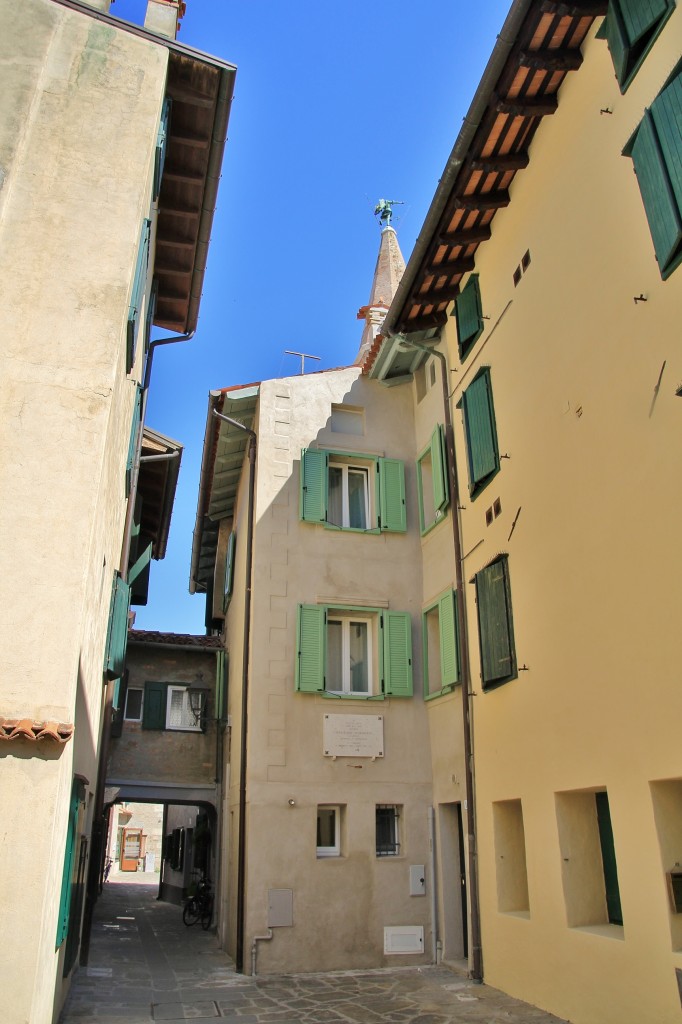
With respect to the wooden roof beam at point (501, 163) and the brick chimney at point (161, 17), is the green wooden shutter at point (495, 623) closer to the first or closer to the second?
the wooden roof beam at point (501, 163)

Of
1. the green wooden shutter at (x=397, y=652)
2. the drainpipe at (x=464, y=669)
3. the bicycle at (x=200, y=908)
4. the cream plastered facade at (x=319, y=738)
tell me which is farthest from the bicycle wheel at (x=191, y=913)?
the drainpipe at (x=464, y=669)

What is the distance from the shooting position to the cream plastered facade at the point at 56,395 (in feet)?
18.6

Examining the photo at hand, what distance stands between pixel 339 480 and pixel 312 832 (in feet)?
18.6

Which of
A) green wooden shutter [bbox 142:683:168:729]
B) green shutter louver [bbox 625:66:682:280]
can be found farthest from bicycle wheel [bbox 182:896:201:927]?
green shutter louver [bbox 625:66:682:280]

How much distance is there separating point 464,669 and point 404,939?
12.5 ft

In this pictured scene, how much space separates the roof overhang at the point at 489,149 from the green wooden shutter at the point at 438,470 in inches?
71.1

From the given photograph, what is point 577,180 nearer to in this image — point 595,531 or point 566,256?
point 566,256

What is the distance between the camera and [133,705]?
15.8m

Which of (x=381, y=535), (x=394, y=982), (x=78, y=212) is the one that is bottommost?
(x=394, y=982)

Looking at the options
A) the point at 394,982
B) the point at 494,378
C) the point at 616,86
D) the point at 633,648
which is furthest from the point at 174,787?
the point at 616,86

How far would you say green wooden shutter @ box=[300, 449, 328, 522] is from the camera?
41.9 feet

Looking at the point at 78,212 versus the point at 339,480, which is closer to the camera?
the point at 78,212

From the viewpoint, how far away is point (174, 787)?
49.8 feet

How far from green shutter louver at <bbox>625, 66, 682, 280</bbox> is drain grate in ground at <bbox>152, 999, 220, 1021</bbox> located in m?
8.71
